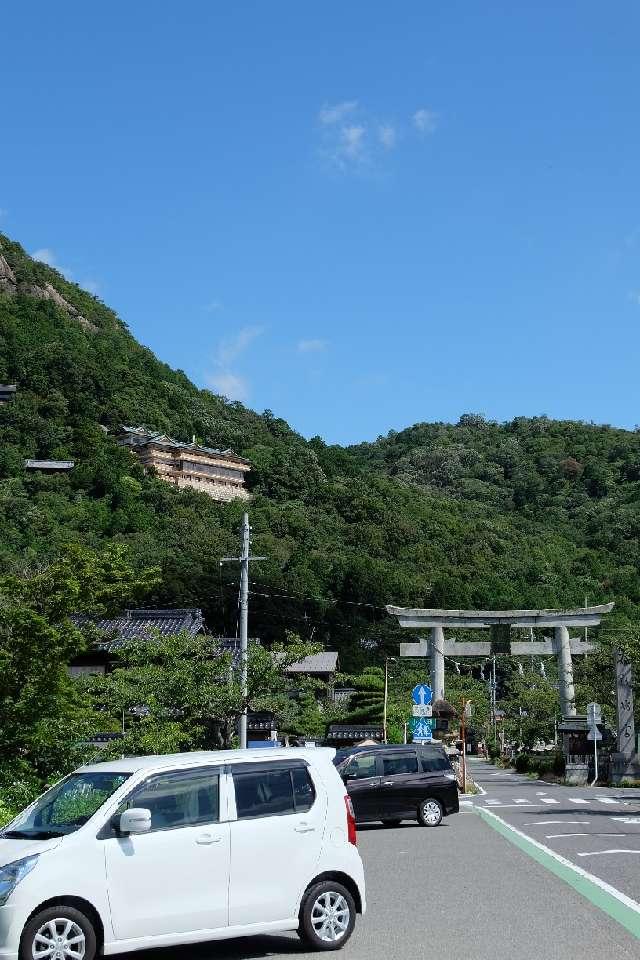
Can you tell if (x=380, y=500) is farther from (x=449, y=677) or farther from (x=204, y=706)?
(x=204, y=706)

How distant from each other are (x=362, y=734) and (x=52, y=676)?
1137 inches

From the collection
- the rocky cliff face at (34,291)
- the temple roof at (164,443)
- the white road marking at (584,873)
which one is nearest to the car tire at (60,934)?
the white road marking at (584,873)

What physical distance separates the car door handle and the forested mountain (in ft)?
128

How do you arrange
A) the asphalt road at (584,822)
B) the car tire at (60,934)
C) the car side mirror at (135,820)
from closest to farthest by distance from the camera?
the car tire at (60,934), the car side mirror at (135,820), the asphalt road at (584,822)

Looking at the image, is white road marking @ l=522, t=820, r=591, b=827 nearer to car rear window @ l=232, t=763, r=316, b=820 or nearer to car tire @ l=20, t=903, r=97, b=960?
car rear window @ l=232, t=763, r=316, b=820

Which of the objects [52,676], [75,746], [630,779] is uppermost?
[52,676]

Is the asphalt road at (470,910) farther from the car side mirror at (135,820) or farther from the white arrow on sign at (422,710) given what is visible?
the white arrow on sign at (422,710)

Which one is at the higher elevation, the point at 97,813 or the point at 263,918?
the point at 97,813

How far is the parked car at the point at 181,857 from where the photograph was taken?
6.67 meters

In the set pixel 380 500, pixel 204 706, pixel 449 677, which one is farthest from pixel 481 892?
pixel 380 500

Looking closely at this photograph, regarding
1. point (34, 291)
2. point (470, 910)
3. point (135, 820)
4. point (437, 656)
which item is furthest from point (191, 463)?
point (135, 820)

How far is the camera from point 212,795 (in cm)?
764

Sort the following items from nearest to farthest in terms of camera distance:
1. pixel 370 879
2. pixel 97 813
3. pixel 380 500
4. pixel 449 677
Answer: pixel 97 813, pixel 370 879, pixel 449 677, pixel 380 500

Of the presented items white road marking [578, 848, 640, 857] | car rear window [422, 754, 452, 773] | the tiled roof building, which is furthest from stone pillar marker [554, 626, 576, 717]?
the tiled roof building
